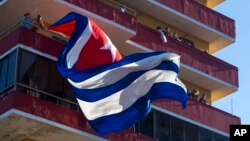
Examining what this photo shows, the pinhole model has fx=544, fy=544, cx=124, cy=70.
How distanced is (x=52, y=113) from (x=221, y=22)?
612 inches

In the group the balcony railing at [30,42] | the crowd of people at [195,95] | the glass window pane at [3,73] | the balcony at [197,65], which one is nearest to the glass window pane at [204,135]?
the crowd of people at [195,95]

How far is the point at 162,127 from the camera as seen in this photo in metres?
25.3

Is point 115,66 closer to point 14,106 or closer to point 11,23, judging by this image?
point 14,106

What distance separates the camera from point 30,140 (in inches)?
805

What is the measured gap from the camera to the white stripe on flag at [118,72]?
1928 centimetres

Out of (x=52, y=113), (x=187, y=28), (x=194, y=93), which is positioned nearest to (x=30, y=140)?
(x=52, y=113)

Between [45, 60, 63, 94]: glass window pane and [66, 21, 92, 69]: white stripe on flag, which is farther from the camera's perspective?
[45, 60, 63, 94]: glass window pane

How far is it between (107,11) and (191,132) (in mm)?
7562

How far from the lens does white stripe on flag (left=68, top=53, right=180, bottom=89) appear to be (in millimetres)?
19281

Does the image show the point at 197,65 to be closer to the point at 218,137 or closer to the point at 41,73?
the point at 218,137

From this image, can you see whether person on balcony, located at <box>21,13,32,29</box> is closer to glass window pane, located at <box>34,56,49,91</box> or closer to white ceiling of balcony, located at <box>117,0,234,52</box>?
glass window pane, located at <box>34,56,49,91</box>

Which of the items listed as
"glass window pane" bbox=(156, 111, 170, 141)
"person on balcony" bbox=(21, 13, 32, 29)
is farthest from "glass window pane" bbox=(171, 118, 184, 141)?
"person on balcony" bbox=(21, 13, 32, 29)

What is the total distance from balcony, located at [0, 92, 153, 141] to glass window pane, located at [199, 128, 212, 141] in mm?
6862

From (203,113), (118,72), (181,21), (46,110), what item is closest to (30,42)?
(46,110)
